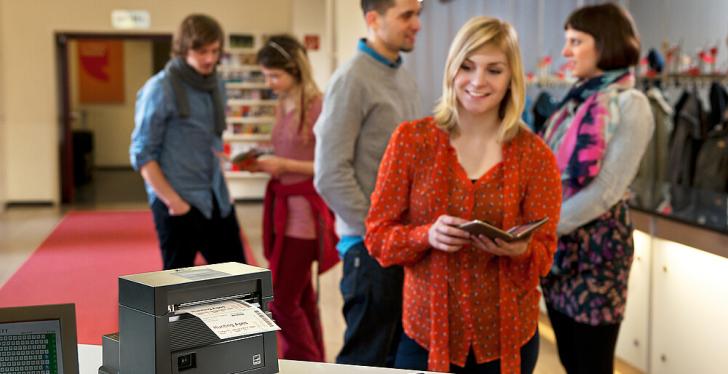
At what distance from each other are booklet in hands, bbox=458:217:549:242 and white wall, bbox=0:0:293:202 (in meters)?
10.3

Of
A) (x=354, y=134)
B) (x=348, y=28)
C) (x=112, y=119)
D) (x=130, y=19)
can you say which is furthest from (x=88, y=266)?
(x=112, y=119)

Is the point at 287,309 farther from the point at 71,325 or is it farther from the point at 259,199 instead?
the point at 259,199

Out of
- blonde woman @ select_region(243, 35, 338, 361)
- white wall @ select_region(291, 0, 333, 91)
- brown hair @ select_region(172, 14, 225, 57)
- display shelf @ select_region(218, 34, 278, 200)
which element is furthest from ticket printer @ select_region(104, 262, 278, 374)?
display shelf @ select_region(218, 34, 278, 200)

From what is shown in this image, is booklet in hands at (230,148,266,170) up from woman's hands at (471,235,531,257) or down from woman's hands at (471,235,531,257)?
up

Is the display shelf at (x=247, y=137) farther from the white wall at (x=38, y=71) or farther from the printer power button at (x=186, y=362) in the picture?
the printer power button at (x=186, y=362)

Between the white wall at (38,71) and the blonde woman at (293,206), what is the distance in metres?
8.35

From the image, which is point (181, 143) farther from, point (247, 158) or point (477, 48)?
point (477, 48)

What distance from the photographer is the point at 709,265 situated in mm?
3525

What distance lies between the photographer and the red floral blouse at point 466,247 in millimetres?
2268

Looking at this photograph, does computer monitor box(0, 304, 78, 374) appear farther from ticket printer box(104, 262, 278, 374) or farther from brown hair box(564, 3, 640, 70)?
brown hair box(564, 3, 640, 70)

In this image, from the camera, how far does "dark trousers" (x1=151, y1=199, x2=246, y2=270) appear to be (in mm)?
3807

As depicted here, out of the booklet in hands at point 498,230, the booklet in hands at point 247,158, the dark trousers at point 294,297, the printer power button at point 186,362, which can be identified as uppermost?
the booklet in hands at point 247,158

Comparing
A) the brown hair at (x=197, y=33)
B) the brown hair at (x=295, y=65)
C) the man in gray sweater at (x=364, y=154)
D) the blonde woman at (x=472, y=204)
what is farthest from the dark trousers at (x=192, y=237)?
the blonde woman at (x=472, y=204)

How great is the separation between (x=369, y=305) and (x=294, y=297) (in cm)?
105
